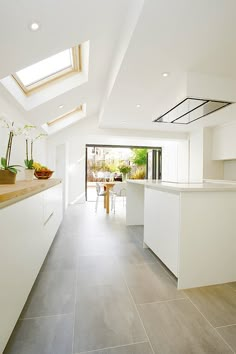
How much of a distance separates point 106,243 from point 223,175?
3.85 meters

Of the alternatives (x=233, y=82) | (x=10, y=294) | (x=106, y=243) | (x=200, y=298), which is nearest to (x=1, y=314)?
(x=10, y=294)

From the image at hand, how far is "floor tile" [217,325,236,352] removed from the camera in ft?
3.77

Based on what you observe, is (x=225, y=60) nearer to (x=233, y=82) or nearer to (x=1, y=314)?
(x=233, y=82)

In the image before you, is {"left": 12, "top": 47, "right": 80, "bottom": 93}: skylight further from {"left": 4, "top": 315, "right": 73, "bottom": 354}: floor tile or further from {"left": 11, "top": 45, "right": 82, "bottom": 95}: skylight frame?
{"left": 4, "top": 315, "right": 73, "bottom": 354}: floor tile

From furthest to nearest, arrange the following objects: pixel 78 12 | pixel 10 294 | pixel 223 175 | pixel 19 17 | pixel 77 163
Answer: pixel 77 163 → pixel 223 175 → pixel 78 12 → pixel 19 17 → pixel 10 294

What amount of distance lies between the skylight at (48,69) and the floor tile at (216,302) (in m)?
3.09

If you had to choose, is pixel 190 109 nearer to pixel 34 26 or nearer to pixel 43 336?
pixel 34 26

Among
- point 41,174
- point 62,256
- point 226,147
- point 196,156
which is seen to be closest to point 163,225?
point 62,256

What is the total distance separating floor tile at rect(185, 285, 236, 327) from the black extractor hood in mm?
2023

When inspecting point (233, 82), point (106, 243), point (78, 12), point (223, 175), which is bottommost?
point (106, 243)

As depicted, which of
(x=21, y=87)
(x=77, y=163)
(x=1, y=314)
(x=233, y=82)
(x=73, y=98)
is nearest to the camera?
(x=1, y=314)

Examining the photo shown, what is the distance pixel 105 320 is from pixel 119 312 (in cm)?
12

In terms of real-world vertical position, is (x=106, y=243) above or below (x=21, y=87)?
below

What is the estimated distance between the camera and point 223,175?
504cm
